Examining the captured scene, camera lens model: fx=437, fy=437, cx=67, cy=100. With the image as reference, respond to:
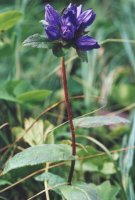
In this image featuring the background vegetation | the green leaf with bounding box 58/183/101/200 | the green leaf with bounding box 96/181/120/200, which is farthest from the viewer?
the background vegetation

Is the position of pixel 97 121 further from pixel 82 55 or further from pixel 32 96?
pixel 32 96

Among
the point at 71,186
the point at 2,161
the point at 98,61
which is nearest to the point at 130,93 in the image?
the point at 98,61

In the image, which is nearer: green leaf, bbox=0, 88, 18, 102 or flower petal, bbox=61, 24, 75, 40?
flower petal, bbox=61, 24, 75, 40

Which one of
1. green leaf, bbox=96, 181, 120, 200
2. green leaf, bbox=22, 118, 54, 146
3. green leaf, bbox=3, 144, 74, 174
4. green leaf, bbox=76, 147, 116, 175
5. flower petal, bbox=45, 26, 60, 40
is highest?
flower petal, bbox=45, 26, 60, 40

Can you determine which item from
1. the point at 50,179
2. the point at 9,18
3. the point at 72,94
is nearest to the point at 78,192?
the point at 50,179

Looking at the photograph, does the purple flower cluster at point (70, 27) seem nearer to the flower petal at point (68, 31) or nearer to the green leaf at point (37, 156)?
the flower petal at point (68, 31)

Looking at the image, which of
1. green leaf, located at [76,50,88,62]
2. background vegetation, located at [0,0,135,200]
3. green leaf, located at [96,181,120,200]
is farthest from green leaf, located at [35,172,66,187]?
green leaf, located at [76,50,88,62]

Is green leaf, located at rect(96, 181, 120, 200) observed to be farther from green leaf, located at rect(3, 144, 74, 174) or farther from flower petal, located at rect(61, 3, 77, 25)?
flower petal, located at rect(61, 3, 77, 25)

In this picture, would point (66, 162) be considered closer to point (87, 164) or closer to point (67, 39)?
point (87, 164)
